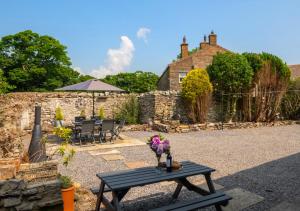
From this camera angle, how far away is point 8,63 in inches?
1152

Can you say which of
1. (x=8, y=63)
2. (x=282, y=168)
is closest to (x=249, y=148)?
(x=282, y=168)

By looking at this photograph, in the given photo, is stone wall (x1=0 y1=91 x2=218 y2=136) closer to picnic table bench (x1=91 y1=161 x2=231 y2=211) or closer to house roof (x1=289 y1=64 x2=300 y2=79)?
picnic table bench (x1=91 y1=161 x2=231 y2=211)

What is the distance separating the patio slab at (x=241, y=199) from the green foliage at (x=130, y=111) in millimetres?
9352

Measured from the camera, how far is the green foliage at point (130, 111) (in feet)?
44.0

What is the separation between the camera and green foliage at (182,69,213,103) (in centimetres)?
1270

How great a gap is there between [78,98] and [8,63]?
20.6 meters

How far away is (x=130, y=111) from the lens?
44.8 feet

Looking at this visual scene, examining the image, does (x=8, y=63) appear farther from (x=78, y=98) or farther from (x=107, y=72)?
(x=78, y=98)

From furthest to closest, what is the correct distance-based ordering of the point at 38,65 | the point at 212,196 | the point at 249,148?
the point at 38,65 < the point at 249,148 < the point at 212,196

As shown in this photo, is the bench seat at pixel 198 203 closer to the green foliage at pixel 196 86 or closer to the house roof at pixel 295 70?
the green foliage at pixel 196 86

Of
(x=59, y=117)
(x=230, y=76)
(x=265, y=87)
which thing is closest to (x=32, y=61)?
(x=59, y=117)

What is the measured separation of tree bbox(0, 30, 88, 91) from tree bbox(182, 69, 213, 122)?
2287 cm

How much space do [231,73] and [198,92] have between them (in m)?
2.12

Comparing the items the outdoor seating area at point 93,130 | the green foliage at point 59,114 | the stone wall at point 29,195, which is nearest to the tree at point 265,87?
the outdoor seating area at point 93,130
